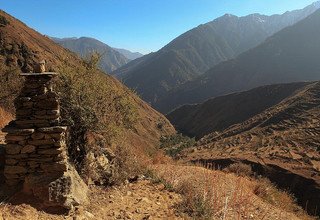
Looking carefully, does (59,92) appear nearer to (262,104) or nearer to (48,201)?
(48,201)

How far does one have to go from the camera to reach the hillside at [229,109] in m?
75.7

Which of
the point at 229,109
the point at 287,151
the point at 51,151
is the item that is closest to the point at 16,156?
the point at 51,151

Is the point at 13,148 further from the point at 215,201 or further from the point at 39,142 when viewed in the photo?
the point at 215,201

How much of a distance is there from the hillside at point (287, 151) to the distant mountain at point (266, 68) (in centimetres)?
10269

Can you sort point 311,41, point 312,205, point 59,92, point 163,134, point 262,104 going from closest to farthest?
point 59,92 → point 312,205 → point 163,134 → point 262,104 → point 311,41

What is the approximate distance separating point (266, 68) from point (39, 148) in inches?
6737

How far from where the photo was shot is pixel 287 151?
96.8ft

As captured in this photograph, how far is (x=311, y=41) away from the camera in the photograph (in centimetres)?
17425

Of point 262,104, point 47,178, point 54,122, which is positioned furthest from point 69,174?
point 262,104

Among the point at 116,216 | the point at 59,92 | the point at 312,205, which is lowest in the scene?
the point at 312,205

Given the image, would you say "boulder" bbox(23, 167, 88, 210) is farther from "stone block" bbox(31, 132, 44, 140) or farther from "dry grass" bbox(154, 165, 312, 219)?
"dry grass" bbox(154, 165, 312, 219)

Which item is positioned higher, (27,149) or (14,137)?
(14,137)

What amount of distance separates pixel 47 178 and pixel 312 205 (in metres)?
15.0

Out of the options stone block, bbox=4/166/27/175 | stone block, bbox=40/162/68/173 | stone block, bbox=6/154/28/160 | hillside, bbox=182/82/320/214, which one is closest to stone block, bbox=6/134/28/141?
stone block, bbox=6/154/28/160
